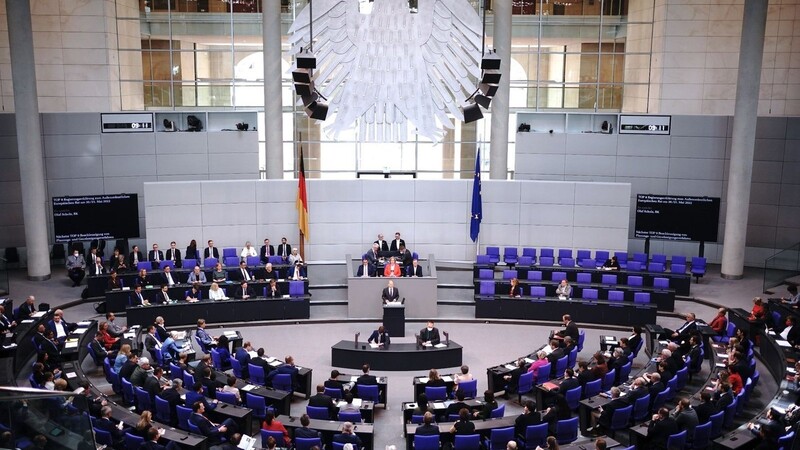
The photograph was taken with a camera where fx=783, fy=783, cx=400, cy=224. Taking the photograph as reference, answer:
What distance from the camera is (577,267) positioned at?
66.8ft

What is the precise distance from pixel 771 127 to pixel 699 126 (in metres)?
2.05

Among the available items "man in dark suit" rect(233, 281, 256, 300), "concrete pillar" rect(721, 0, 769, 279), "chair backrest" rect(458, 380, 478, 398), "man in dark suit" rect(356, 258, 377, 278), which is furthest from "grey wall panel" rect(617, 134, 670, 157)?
"chair backrest" rect(458, 380, 478, 398)

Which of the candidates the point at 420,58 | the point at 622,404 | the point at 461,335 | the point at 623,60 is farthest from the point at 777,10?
the point at 420,58

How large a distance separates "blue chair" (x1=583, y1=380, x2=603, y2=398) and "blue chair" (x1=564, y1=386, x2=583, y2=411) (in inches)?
6.9

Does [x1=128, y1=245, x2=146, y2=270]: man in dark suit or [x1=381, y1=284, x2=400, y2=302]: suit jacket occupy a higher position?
[x1=128, y1=245, x2=146, y2=270]: man in dark suit

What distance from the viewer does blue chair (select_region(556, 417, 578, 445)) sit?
1162 cm

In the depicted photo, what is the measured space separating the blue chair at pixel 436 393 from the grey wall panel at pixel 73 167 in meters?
15.0

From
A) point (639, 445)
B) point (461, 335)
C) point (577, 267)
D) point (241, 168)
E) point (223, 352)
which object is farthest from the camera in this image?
point (241, 168)

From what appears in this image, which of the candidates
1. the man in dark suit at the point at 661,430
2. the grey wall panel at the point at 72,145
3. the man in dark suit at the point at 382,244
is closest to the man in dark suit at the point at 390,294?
the man in dark suit at the point at 382,244

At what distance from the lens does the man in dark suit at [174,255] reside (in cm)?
2039

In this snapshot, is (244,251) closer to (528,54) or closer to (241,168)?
(241,168)

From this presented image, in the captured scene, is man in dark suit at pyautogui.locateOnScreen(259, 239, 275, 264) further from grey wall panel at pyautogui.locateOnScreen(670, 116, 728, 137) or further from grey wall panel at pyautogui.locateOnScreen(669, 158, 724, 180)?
grey wall panel at pyautogui.locateOnScreen(670, 116, 728, 137)

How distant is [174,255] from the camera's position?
20.6 metres

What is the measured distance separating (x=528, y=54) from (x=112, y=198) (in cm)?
1338
